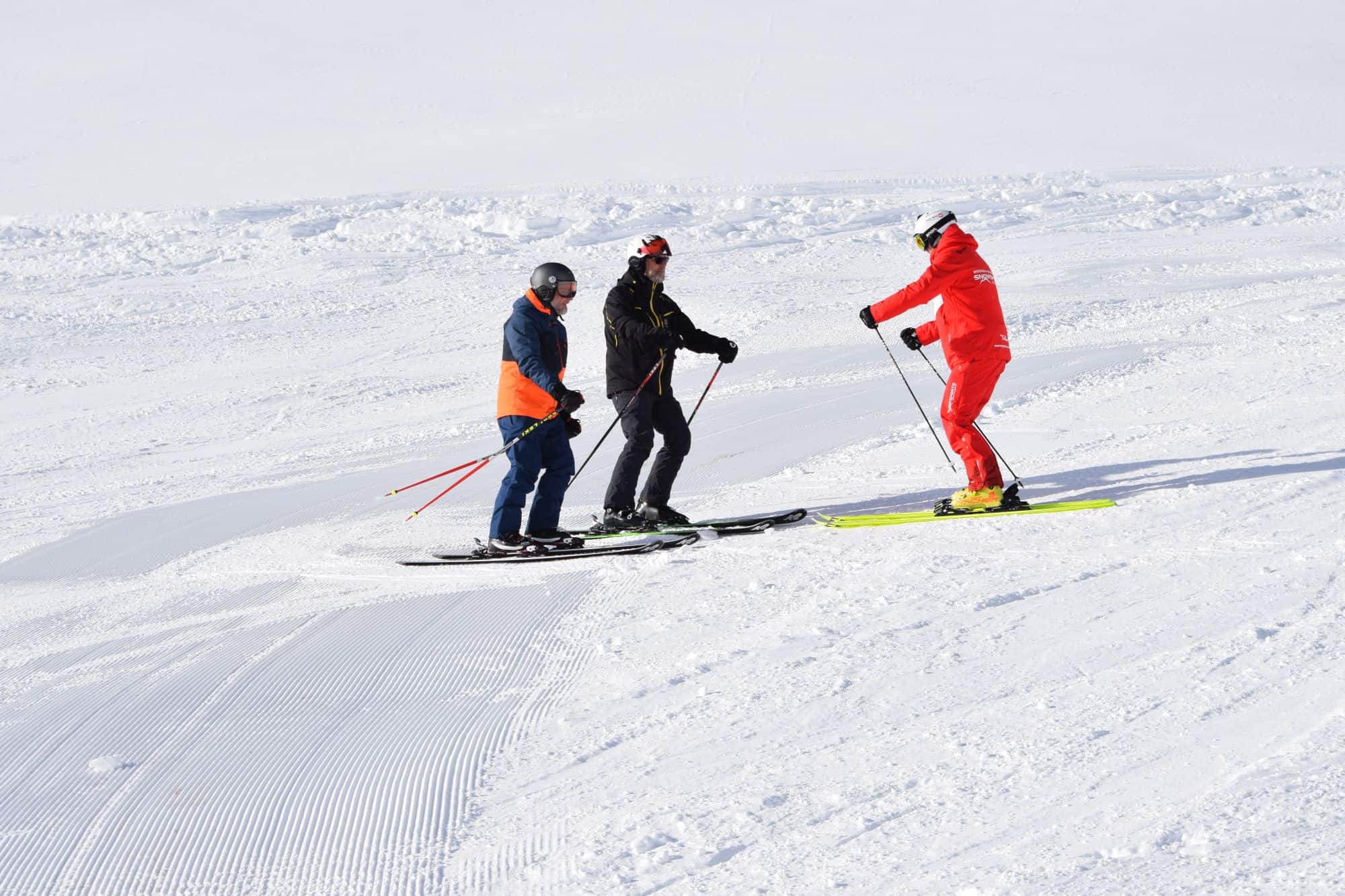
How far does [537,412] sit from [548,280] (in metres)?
0.69

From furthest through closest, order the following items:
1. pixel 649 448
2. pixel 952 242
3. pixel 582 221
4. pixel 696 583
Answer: pixel 582 221 → pixel 649 448 → pixel 952 242 → pixel 696 583

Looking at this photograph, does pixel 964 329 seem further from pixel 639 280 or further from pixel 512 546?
pixel 512 546

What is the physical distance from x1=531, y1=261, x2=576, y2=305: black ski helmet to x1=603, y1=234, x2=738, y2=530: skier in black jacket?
10.9 inches

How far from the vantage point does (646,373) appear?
21.6 feet

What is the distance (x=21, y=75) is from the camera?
149 ft

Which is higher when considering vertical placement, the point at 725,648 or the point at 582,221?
the point at 582,221

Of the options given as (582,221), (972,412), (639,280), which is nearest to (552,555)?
(639,280)

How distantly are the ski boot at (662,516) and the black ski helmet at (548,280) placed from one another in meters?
1.28

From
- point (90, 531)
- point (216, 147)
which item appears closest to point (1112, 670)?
point (90, 531)

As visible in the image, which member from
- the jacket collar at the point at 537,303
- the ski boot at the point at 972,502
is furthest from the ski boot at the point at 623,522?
the ski boot at the point at 972,502

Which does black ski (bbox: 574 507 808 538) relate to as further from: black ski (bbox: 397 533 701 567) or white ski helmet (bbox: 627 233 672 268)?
white ski helmet (bbox: 627 233 672 268)

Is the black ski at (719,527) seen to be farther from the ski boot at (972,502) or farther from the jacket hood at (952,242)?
the jacket hood at (952,242)

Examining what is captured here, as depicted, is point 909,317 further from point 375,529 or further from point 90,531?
point 90,531

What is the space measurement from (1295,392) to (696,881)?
277 inches
